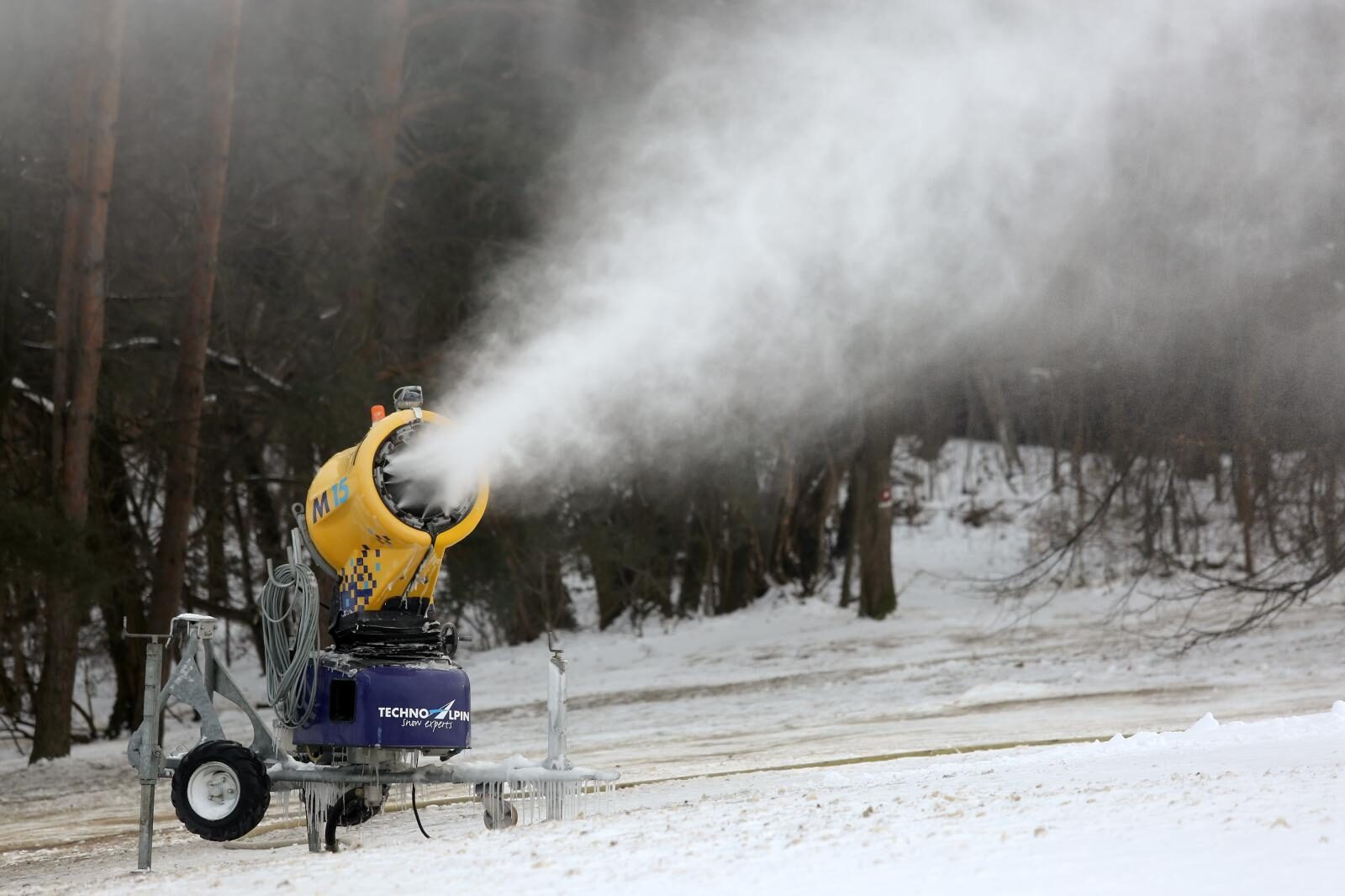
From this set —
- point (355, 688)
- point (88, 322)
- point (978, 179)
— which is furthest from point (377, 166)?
point (355, 688)

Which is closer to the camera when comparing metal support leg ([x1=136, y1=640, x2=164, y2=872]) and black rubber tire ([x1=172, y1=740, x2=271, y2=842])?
metal support leg ([x1=136, y1=640, x2=164, y2=872])

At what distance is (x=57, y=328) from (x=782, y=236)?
279 inches

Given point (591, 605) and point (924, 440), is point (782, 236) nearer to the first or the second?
point (924, 440)

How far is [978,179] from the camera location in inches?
527

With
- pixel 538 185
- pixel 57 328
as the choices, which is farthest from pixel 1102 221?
pixel 57 328

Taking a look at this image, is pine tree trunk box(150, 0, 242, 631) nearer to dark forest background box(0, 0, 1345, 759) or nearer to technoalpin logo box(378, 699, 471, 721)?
dark forest background box(0, 0, 1345, 759)

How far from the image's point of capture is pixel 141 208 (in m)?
17.5

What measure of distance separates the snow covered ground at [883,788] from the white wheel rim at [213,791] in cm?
26

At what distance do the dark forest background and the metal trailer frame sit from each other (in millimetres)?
7172

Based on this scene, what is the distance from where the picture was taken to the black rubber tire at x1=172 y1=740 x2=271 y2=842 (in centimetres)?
576

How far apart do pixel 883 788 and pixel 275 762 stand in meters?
2.57

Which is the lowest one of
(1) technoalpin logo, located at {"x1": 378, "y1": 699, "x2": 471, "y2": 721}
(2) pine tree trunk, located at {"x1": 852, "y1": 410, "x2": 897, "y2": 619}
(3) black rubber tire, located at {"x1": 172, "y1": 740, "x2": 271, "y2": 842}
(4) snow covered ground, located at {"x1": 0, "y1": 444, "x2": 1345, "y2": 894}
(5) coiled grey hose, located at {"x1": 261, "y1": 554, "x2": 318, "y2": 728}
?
(4) snow covered ground, located at {"x1": 0, "y1": 444, "x2": 1345, "y2": 894}

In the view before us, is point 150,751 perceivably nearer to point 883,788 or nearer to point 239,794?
point 239,794

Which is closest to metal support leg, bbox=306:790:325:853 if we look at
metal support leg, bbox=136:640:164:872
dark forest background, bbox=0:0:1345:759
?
metal support leg, bbox=136:640:164:872
